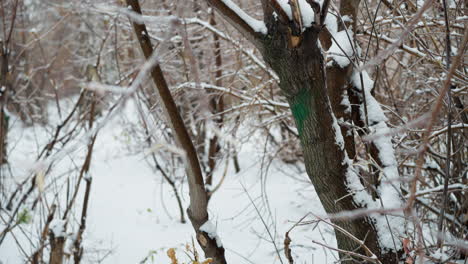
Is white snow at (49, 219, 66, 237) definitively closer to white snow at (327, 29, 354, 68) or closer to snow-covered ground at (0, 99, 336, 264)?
snow-covered ground at (0, 99, 336, 264)

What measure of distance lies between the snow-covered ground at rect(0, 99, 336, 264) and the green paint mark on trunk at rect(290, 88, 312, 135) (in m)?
1.10

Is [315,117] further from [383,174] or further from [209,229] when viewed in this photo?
[209,229]

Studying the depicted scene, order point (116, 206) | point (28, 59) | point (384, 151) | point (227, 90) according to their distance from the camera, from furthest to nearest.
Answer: point (28, 59), point (116, 206), point (227, 90), point (384, 151)

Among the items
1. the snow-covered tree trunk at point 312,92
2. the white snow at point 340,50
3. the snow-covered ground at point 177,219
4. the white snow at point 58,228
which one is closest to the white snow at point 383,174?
the snow-covered tree trunk at point 312,92

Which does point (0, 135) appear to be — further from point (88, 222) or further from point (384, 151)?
point (88, 222)

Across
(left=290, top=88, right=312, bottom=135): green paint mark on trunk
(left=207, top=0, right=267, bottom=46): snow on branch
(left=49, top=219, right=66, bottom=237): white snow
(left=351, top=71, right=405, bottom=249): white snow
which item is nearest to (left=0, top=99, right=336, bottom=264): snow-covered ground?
(left=49, top=219, right=66, bottom=237): white snow

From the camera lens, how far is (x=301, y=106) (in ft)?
5.55

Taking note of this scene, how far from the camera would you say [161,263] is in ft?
11.6

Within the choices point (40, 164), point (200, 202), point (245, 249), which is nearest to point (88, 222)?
point (245, 249)

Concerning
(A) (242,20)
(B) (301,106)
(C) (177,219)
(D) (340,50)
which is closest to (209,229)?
(B) (301,106)

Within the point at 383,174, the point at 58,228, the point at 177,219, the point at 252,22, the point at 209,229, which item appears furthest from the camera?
the point at 177,219

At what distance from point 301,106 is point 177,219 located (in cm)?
405

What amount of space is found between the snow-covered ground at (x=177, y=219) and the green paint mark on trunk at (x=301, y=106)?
3.61 ft

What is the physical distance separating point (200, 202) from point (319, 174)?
0.68 meters
